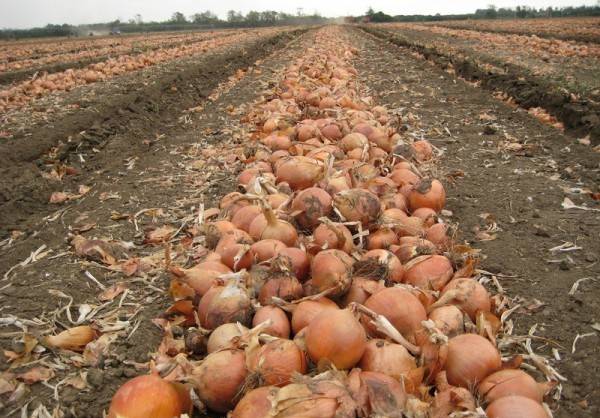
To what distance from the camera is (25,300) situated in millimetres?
2469

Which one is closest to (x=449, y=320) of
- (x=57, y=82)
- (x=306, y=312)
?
(x=306, y=312)

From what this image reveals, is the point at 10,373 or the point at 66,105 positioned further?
the point at 66,105

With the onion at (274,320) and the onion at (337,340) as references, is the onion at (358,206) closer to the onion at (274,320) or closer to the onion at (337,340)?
the onion at (274,320)

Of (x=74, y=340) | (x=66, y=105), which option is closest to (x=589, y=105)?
(x=74, y=340)

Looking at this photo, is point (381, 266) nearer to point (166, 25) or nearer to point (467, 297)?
point (467, 297)

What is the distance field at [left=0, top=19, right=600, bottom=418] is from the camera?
1.58 meters

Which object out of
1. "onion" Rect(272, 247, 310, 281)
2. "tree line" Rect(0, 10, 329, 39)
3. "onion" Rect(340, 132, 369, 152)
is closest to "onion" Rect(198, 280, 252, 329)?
"onion" Rect(272, 247, 310, 281)

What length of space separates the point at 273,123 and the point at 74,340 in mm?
3341

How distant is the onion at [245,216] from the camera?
8.53 feet

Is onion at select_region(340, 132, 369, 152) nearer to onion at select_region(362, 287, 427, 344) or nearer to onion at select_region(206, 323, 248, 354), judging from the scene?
onion at select_region(362, 287, 427, 344)

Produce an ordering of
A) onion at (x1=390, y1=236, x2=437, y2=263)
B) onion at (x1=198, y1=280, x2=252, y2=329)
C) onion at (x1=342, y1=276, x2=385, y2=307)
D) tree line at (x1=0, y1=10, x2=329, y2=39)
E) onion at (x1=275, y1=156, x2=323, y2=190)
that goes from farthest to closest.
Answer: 1. tree line at (x1=0, y1=10, x2=329, y2=39)
2. onion at (x1=275, y1=156, x2=323, y2=190)
3. onion at (x1=390, y1=236, x2=437, y2=263)
4. onion at (x1=342, y1=276, x2=385, y2=307)
5. onion at (x1=198, y1=280, x2=252, y2=329)

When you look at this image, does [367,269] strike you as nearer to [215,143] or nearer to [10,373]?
[10,373]

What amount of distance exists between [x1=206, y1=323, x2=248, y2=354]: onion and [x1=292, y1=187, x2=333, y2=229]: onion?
0.89 meters

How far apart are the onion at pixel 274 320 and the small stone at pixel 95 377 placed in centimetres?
65
